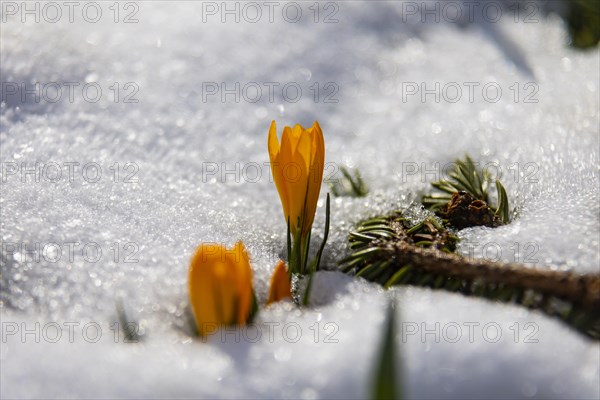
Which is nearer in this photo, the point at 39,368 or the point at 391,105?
the point at 39,368

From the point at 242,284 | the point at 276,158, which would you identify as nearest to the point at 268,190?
the point at 276,158

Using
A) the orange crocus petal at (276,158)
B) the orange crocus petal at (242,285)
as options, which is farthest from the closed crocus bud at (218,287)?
the orange crocus petal at (276,158)

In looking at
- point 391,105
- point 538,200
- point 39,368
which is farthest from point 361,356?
point 391,105

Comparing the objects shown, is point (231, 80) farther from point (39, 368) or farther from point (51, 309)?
point (39, 368)

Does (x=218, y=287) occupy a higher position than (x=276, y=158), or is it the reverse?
(x=276, y=158)

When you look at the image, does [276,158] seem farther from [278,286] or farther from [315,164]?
[278,286]

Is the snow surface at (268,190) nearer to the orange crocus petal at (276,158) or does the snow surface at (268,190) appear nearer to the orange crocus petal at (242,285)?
the orange crocus petal at (242,285)

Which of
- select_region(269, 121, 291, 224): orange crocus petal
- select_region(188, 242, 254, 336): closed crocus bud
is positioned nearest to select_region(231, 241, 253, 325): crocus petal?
select_region(188, 242, 254, 336): closed crocus bud
